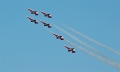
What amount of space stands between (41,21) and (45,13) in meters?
5.08

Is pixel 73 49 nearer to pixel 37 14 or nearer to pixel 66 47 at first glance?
pixel 66 47

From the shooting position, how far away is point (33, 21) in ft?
584

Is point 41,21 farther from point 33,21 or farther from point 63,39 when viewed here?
point 63,39

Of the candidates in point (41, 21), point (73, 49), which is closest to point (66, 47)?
point (73, 49)

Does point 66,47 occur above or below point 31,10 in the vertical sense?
below

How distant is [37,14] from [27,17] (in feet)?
35.5

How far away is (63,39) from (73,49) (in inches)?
273

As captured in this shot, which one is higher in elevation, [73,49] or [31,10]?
[31,10]

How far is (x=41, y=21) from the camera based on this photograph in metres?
178

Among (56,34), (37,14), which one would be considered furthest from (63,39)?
(37,14)

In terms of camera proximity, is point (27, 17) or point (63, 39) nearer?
point (63, 39)

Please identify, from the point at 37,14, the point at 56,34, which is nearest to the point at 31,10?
the point at 37,14

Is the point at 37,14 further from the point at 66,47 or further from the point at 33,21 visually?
the point at 66,47

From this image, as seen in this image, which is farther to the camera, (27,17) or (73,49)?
(27,17)
